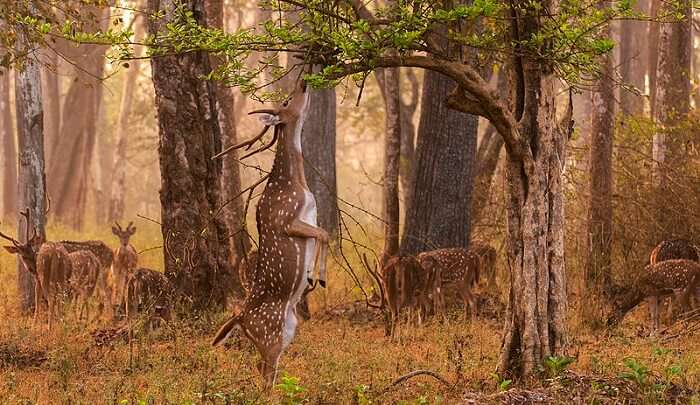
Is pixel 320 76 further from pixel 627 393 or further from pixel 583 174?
pixel 583 174

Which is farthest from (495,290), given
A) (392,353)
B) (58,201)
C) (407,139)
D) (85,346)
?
(58,201)

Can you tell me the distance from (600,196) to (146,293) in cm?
587

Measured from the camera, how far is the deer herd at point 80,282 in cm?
1093

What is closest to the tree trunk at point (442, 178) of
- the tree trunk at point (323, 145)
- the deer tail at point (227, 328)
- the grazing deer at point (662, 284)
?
the grazing deer at point (662, 284)

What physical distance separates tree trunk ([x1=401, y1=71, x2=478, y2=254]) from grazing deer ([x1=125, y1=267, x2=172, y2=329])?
4.02 m

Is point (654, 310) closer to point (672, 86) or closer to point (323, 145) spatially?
point (672, 86)

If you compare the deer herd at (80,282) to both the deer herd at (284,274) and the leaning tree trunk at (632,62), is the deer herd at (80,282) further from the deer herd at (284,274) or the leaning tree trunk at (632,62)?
the leaning tree trunk at (632,62)

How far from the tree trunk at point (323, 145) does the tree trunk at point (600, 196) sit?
262 inches

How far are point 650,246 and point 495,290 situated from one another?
81.2 inches

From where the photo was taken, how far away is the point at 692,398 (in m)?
7.30

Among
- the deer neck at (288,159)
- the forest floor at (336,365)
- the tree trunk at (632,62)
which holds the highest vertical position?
the tree trunk at (632,62)

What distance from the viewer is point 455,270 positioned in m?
12.3

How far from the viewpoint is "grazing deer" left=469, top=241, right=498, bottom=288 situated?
13258 mm

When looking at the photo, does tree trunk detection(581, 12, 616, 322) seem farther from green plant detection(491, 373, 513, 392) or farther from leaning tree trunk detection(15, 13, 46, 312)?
leaning tree trunk detection(15, 13, 46, 312)
